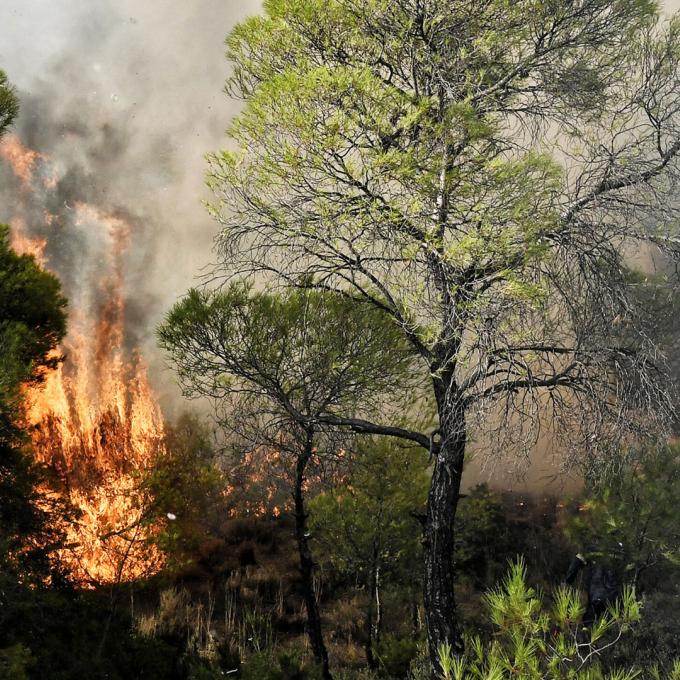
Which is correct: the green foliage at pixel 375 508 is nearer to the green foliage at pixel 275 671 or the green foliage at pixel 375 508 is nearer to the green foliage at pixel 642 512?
the green foliage at pixel 642 512

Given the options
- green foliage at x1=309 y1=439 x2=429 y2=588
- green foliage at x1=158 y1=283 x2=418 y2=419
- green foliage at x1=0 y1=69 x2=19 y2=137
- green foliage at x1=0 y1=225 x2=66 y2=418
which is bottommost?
green foliage at x1=309 y1=439 x2=429 y2=588

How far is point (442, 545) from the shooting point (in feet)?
23.7

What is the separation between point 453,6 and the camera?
6.47 m

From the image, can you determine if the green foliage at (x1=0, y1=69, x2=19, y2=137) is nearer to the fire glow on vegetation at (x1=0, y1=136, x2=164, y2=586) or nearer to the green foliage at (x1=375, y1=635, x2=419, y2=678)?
the green foliage at (x1=375, y1=635, x2=419, y2=678)

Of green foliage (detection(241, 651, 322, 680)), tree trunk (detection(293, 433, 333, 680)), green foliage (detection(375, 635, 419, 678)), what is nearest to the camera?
green foliage (detection(241, 651, 322, 680))

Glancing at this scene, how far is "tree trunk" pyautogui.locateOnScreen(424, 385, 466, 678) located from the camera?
276 inches

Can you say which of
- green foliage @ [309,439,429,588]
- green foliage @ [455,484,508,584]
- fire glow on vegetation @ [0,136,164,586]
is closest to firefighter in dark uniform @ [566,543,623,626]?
green foliage @ [309,439,429,588]

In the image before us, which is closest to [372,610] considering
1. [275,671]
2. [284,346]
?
[275,671]

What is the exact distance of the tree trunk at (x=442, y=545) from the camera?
7012mm

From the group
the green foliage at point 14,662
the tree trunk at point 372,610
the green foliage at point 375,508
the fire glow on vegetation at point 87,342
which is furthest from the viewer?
the fire glow on vegetation at point 87,342

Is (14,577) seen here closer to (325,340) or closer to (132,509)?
(325,340)

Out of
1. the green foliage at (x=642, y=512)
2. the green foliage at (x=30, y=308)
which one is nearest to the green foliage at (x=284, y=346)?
the green foliage at (x=30, y=308)

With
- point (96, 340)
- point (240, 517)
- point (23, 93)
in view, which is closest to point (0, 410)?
point (240, 517)

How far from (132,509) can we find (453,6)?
12637mm
